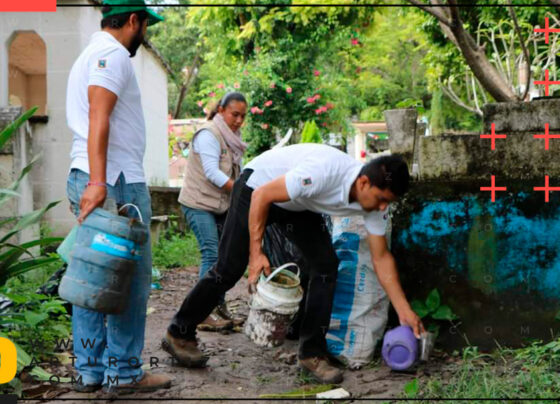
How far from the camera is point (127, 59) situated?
305 cm

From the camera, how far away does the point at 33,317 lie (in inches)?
146

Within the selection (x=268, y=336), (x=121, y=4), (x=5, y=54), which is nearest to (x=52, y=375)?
(x=268, y=336)

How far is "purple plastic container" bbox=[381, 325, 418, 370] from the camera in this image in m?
3.54

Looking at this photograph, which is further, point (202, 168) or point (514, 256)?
point (202, 168)

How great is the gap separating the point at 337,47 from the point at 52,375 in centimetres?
1391

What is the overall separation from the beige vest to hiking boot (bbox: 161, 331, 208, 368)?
1.21 m

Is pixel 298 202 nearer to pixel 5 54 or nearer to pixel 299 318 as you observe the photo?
pixel 299 318

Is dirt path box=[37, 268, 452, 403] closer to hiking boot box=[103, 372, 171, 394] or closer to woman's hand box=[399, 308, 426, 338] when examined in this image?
hiking boot box=[103, 372, 171, 394]

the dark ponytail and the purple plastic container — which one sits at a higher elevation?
the dark ponytail

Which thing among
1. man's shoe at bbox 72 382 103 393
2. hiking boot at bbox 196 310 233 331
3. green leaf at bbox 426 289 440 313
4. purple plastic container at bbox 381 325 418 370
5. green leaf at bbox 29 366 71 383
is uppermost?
green leaf at bbox 426 289 440 313

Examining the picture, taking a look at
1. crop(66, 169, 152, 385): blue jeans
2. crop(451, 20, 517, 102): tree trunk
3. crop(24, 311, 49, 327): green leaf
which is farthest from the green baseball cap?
crop(451, 20, 517, 102): tree trunk

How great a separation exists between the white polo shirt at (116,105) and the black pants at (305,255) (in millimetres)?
685

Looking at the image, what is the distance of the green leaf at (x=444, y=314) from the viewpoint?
398 cm

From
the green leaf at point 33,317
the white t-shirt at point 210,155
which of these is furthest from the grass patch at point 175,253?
the green leaf at point 33,317
